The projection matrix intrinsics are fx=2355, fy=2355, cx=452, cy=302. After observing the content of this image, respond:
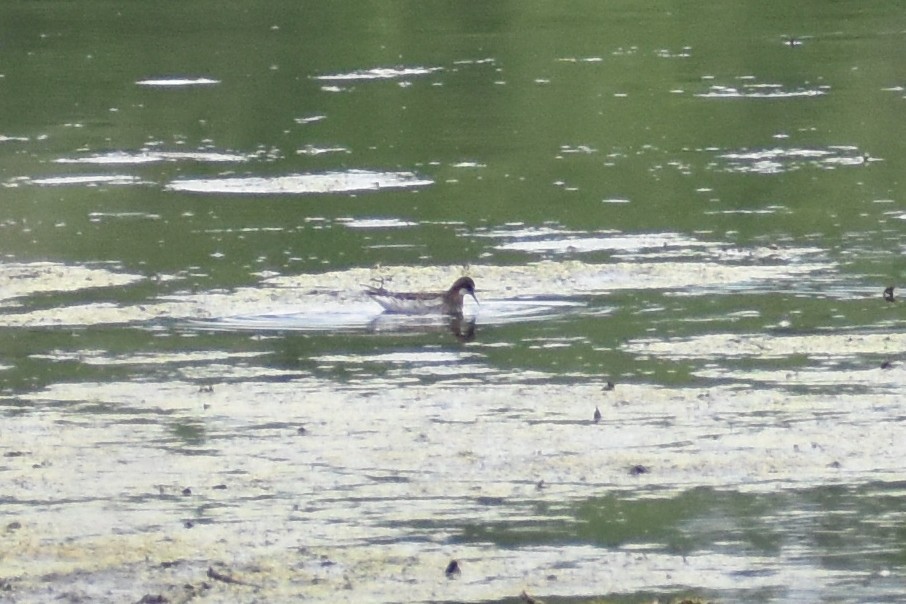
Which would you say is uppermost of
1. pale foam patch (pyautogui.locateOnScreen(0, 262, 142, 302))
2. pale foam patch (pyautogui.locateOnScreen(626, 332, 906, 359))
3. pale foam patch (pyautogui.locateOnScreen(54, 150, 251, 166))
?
pale foam patch (pyautogui.locateOnScreen(54, 150, 251, 166))

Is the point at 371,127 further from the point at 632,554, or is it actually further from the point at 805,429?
the point at 632,554

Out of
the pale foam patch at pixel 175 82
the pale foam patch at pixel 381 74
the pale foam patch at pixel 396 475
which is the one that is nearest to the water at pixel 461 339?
the pale foam patch at pixel 396 475

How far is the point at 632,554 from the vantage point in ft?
22.3

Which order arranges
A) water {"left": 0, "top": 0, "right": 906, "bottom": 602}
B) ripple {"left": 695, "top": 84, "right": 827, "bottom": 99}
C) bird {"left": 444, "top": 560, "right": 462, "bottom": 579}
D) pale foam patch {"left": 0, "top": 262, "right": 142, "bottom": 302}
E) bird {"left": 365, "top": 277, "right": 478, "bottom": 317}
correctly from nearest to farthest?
bird {"left": 444, "top": 560, "right": 462, "bottom": 579} → water {"left": 0, "top": 0, "right": 906, "bottom": 602} → bird {"left": 365, "top": 277, "right": 478, "bottom": 317} → pale foam patch {"left": 0, "top": 262, "right": 142, "bottom": 302} → ripple {"left": 695, "top": 84, "right": 827, "bottom": 99}

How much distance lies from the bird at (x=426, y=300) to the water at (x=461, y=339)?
0.07m

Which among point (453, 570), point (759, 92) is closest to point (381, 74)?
point (759, 92)

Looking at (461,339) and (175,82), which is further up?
(175,82)

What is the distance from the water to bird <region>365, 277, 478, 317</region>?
0.23ft

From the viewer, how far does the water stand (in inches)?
273

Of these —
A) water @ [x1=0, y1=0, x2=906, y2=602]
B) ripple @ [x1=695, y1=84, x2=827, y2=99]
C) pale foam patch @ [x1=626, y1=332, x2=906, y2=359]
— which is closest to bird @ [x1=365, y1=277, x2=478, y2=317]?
water @ [x1=0, y1=0, x2=906, y2=602]

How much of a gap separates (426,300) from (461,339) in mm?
471

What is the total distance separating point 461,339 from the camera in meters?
9.97

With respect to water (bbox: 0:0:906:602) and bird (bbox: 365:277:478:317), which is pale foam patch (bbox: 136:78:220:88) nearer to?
water (bbox: 0:0:906:602)

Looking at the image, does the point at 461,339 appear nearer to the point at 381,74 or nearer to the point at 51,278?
the point at 51,278
